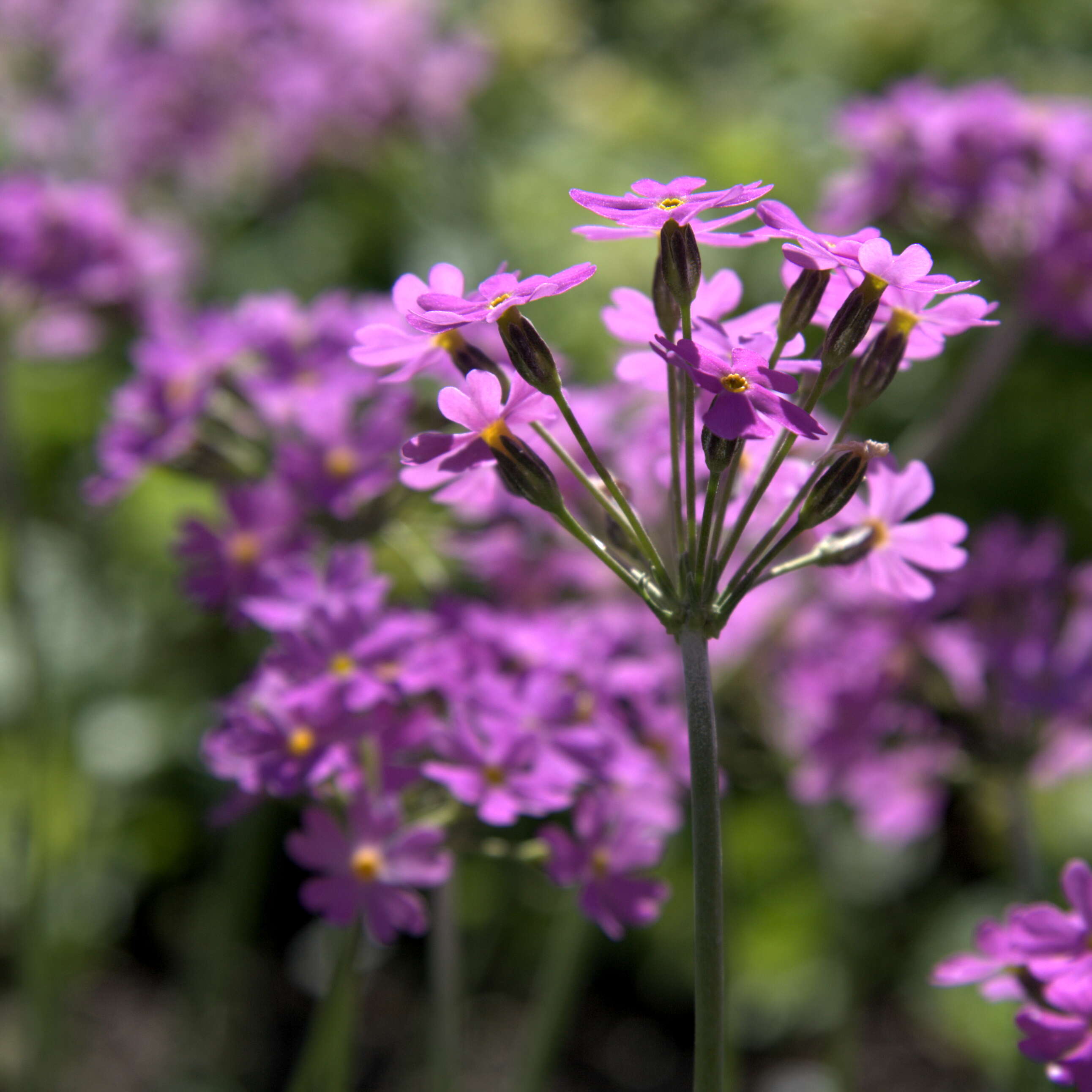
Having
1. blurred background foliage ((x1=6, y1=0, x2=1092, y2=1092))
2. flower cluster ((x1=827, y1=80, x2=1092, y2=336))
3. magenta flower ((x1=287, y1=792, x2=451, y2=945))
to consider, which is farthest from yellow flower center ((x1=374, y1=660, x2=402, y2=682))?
flower cluster ((x1=827, y1=80, x2=1092, y2=336))

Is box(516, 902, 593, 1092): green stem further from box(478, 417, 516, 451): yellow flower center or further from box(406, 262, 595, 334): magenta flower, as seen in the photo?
box(406, 262, 595, 334): magenta flower

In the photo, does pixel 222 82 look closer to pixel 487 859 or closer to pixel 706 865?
pixel 487 859

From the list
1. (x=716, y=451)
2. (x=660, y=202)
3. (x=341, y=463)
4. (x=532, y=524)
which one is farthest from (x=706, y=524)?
(x=532, y=524)

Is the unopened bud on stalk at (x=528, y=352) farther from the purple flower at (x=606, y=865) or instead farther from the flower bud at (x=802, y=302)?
the purple flower at (x=606, y=865)

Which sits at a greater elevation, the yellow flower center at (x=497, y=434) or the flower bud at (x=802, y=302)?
the flower bud at (x=802, y=302)

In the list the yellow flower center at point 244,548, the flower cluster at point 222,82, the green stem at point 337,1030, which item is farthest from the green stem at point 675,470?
the flower cluster at point 222,82
